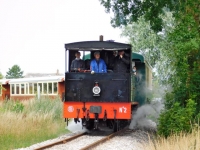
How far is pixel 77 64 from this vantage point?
46.8ft

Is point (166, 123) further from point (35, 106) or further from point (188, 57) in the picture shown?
point (35, 106)

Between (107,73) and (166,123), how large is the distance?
121 inches

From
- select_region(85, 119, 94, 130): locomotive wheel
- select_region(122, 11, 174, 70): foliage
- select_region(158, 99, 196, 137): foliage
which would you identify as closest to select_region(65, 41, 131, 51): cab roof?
select_region(85, 119, 94, 130): locomotive wheel

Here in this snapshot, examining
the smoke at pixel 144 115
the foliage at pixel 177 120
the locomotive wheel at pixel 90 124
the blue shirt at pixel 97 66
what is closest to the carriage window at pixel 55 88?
the smoke at pixel 144 115

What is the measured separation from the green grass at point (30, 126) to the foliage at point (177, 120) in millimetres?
3758

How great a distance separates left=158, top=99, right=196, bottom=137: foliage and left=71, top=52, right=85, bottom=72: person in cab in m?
3.59

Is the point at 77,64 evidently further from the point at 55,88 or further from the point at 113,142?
A: the point at 55,88

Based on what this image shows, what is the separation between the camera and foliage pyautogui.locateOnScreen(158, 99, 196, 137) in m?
11.4

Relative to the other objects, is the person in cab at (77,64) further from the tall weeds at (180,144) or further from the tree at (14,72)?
the tree at (14,72)

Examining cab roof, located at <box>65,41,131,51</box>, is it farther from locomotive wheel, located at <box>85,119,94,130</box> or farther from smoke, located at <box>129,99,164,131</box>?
smoke, located at <box>129,99,164,131</box>

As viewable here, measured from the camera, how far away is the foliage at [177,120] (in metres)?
11.4

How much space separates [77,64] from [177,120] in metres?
4.11

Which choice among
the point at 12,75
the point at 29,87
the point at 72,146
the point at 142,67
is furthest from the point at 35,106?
the point at 12,75

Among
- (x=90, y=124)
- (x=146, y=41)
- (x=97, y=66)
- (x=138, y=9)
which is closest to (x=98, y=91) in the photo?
(x=97, y=66)
